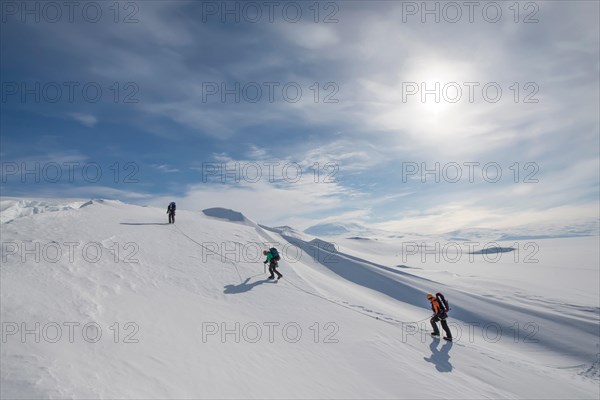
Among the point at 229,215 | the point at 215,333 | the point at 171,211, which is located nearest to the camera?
the point at 215,333

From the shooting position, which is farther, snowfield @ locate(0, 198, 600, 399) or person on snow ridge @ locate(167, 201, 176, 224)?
person on snow ridge @ locate(167, 201, 176, 224)

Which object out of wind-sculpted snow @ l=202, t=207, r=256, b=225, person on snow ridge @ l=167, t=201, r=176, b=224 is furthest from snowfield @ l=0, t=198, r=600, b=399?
wind-sculpted snow @ l=202, t=207, r=256, b=225

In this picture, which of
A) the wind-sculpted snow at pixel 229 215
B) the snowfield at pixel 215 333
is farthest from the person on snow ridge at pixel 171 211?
the wind-sculpted snow at pixel 229 215

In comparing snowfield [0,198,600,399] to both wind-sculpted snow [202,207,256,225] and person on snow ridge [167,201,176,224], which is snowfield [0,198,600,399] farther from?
wind-sculpted snow [202,207,256,225]

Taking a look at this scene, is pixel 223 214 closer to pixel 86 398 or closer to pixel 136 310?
pixel 136 310

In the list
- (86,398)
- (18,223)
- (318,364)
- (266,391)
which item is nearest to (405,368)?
(318,364)

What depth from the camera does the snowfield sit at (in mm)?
6789

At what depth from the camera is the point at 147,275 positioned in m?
12.9

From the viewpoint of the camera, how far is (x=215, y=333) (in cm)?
950

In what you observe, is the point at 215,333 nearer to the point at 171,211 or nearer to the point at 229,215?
the point at 171,211

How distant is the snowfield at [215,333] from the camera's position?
22.3 feet

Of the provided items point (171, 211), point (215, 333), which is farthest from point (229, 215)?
point (215, 333)

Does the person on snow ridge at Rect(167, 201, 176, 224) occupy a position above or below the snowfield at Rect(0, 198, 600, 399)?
above

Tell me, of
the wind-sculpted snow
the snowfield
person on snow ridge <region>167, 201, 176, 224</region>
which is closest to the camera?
the snowfield
